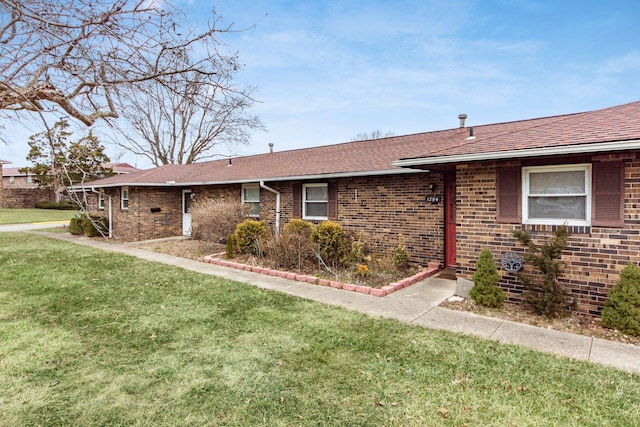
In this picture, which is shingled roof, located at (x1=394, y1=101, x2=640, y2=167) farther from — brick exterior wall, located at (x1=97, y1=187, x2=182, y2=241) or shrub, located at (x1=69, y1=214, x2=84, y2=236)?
shrub, located at (x1=69, y1=214, x2=84, y2=236)

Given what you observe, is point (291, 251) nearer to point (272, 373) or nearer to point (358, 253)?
point (358, 253)

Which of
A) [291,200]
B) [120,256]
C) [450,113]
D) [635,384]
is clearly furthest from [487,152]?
[450,113]

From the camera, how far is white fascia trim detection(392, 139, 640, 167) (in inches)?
177

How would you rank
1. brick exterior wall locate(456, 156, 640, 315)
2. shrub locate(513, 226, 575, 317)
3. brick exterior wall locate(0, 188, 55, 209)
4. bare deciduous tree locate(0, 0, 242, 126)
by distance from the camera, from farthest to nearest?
1. brick exterior wall locate(0, 188, 55, 209)
2. shrub locate(513, 226, 575, 317)
3. brick exterior wall locate(456, 156, 640, 315)
4. bare deciduous tree locate(0, 0, 242, 126)

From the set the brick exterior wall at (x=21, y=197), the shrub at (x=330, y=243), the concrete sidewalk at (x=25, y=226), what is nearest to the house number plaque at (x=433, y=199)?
the shrub at (x=330, y=243)

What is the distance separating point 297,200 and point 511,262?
665 centimetres

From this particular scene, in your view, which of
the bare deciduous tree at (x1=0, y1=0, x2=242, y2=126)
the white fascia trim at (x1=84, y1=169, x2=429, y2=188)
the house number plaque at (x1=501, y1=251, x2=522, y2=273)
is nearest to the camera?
the bare deciduous tree at (x1=0, y1=0, x2=242, y2=126)

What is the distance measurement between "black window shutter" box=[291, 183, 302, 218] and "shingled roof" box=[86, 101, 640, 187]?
1.60ft

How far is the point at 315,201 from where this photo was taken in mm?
10758

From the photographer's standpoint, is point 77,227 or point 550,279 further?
point 77,227

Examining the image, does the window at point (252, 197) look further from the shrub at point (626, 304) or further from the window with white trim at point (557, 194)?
the shrub at point (626, 304)

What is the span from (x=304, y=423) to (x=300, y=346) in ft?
4.63

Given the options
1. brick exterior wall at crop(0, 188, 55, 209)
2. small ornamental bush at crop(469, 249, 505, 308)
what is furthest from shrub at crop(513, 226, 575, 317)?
brick exterior wall at crop(0, 188, 55, 209)

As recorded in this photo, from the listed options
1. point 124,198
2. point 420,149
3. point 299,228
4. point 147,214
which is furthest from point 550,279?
point 124,198
